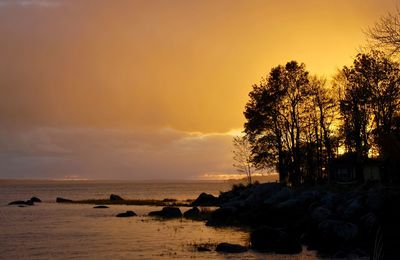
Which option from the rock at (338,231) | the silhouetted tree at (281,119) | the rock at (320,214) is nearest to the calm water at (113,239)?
the rock at (338,231)

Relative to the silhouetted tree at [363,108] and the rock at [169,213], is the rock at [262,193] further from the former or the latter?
the silhouetted tree at [363,108]

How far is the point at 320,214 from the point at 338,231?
450cm

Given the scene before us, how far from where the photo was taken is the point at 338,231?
31953 millimetres

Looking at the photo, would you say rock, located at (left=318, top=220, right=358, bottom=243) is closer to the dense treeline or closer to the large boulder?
the large boulder

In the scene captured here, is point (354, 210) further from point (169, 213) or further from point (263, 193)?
point (169, 213)

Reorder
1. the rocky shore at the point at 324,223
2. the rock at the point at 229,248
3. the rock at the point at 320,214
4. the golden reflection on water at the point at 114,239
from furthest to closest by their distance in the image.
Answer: the rock at the point at 320,214
the rock at the point at 229,248
the golden reflection on water at the point at 114,239
the rocky shore at the point at 324,223

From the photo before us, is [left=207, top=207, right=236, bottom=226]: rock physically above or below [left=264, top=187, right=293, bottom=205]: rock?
below

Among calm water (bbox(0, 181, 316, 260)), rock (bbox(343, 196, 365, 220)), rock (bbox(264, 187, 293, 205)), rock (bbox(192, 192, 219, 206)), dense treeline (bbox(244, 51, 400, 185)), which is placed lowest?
calm water (bbox(0, 181, 316, 260))

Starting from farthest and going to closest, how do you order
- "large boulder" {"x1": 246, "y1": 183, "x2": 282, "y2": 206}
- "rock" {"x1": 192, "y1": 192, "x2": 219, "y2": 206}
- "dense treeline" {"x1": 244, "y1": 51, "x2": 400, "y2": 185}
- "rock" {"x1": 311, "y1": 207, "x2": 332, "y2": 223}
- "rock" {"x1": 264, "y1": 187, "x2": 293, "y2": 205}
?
1. "rock" {"x1": 192, "y1": 192, "x2": 219, "y2": 206}
2. "dense treeline" {"x1": 244, "y1": 51, "x2": 400, "y2": 185}
3. "large boulder" {"x1": 246, "y1": 183, "x2": 282, "y2": 206}
4. "rock" {"x1": 264, "y1": 187, "x2": 293, "y2": 205}
5. "rock" {"x1": 311, "y1": 207, "x2": 332, "y2": 223}

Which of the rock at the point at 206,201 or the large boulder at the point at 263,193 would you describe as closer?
the large boulder at the point at 263,193

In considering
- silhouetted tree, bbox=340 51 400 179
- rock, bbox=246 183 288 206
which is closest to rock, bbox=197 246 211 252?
rock, bbox=246 183 288 206

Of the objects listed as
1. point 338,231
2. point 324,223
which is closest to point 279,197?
point 324,223

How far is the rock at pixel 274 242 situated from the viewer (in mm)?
30312

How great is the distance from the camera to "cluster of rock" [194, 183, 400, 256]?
102 ft
